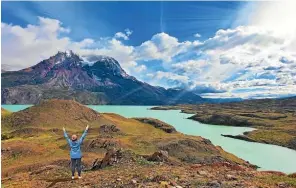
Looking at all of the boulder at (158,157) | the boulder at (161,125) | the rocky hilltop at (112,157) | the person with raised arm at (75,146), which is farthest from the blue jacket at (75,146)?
the boulder at (161,125)

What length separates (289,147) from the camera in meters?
129

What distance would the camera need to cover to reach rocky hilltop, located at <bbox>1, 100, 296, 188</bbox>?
20891 mm

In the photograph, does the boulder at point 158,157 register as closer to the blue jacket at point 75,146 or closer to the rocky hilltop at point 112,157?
the rocky hilltop at point 112,157

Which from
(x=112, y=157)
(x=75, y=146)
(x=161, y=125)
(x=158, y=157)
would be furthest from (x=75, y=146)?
(x=161, y=125)

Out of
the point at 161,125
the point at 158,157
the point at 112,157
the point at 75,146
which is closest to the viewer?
the point at 75,146

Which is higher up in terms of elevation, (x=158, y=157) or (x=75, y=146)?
(x=75, y=146)

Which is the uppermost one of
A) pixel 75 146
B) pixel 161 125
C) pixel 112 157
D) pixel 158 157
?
pixel 75 146

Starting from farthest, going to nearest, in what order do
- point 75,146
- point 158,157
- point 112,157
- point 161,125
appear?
point 161,125
point 158,157
point 112,157
point 75,146

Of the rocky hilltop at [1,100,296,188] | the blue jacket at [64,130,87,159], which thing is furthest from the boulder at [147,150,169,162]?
the blue jacket at [64,130,87,159]

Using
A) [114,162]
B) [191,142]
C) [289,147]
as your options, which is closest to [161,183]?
[114,162]

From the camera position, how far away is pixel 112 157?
31.8 meters

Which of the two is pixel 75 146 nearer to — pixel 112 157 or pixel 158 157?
pixel 112 157

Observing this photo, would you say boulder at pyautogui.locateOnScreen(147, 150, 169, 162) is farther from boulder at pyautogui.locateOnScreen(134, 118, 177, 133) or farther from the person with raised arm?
boulder at pyautogui.locateOnScreen(134, 118, 177, 133)

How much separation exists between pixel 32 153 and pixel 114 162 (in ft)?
142
